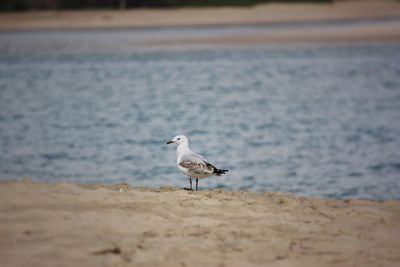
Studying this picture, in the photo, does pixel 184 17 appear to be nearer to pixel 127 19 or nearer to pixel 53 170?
pixel 127 19

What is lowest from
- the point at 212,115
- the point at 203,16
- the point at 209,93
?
the point at 209,93

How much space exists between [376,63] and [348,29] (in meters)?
13.5

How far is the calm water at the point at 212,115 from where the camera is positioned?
14055mm

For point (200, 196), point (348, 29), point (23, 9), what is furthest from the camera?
point (23, 9)

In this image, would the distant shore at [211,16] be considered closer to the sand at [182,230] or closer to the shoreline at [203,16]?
the shoreline at [203,16]

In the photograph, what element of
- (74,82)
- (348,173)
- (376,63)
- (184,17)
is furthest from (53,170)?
(184,17)

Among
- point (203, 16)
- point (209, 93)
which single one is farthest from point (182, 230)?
point (203, 16)

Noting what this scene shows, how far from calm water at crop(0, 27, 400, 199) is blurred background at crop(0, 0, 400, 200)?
59mm

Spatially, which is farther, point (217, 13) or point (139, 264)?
point (217, 13)

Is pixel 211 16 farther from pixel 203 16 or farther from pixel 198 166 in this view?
pixel 198 166

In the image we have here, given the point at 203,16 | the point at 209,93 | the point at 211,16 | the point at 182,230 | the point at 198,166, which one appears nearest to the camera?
the point at 182,230

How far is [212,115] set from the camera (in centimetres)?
2206

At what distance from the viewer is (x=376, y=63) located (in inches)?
1340

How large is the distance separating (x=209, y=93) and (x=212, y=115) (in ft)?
19.6
